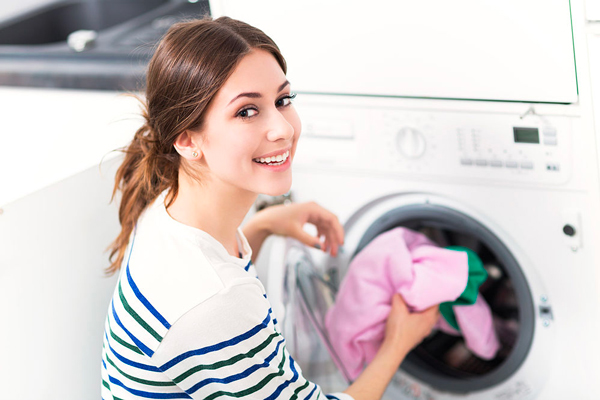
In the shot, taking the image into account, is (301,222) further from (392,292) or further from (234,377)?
(234,377)

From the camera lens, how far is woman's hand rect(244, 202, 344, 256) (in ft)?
4.83

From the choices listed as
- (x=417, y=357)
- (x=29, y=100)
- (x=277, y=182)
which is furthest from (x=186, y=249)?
(x=29, y=100)

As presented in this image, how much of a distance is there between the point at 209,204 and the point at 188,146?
11 cm

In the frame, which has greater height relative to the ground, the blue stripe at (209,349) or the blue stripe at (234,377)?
the blue stripe at (209,349)

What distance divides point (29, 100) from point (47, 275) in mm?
974

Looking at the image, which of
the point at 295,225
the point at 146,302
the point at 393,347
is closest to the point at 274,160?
the point at 146,302

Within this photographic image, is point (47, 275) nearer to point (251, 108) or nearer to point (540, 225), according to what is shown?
point (251, 108)

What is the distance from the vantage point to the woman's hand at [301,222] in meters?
1.47

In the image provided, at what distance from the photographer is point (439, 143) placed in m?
1.41

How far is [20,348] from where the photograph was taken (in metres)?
1.13

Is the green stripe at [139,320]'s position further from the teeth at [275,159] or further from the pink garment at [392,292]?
the pink garment at [392,292]

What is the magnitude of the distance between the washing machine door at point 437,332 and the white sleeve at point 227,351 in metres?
0.38

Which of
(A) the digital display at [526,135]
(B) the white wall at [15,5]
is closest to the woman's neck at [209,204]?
(A) the digital display at [526,135]

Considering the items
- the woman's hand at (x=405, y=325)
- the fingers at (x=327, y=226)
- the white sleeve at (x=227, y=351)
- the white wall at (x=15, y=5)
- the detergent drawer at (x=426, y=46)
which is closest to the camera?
the white sleeve at (x=227, y=351)
